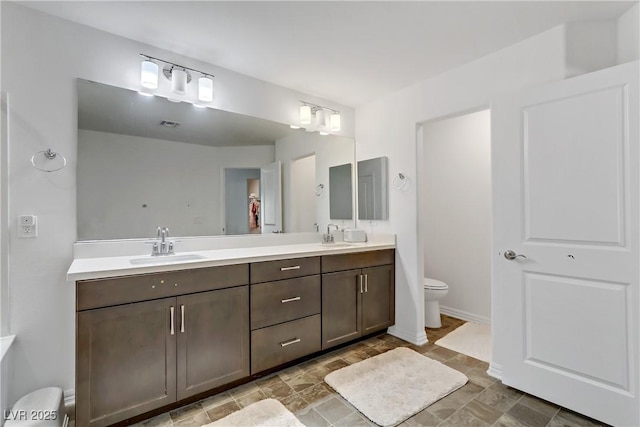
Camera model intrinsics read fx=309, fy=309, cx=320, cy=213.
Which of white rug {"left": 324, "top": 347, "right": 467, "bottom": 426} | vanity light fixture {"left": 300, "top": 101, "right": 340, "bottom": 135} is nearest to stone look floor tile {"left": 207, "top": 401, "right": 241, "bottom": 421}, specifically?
white rug {"left": 324, "top": 347, "right": 467, "bottom": 426}

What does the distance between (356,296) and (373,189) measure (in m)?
1.11

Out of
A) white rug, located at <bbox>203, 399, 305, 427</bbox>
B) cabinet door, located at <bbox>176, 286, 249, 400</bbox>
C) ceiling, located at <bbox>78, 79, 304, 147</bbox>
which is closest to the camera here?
white rug, located at <bbox>203, 399, 305, 427</bbox>

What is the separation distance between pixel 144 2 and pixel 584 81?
8.31 feet

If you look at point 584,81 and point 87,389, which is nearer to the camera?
→ point 87,389

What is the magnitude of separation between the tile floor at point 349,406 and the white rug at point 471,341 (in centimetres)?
24

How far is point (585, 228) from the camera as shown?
69.2 inches

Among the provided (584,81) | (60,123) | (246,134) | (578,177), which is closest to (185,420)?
(60,123)

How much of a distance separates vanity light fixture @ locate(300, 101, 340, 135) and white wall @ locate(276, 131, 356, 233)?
90 mm

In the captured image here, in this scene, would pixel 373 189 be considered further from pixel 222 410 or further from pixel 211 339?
pixel 222 410

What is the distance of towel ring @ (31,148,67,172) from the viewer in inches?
70.8

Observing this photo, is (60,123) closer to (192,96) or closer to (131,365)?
(192,96)

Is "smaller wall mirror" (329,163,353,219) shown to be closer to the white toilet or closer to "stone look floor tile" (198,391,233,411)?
the white toilet

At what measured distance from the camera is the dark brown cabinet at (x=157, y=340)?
1.56 metres

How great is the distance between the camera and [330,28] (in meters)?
1.98
